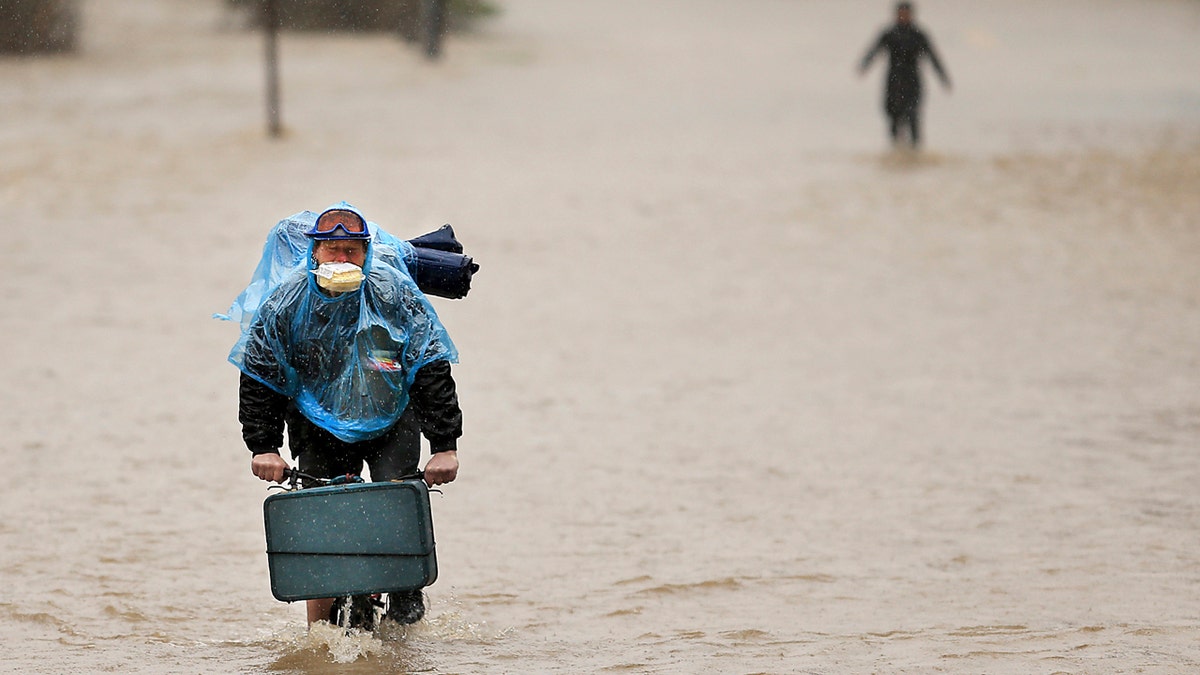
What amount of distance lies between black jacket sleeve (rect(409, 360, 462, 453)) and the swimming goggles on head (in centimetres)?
45

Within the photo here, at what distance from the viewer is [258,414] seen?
511 centimetres

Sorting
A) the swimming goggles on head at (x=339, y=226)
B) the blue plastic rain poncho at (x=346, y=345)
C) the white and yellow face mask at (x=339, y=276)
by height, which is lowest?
the blue plastic rain poncho at (x=346, y=345)

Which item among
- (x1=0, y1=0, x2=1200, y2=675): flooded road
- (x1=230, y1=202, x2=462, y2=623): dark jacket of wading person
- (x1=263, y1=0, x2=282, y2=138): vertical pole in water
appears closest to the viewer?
(x1=230, y1=202, x2=462, y2=623): dark jacket of wading person

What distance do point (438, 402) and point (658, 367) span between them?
20.8 feet

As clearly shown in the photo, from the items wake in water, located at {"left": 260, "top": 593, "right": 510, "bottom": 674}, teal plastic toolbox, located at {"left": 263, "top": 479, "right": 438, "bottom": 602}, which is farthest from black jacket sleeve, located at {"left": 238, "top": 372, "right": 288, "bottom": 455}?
wake in water, located at {"left": 260, "top": 593, "right": 510, "bottom": 674}

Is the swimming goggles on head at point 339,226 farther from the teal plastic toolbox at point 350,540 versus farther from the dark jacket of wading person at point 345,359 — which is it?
the teal plastic toolbox at point 350,540

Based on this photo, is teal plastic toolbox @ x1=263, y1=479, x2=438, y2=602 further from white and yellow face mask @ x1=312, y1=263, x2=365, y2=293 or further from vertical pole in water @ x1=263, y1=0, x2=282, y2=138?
vertical pole in water @ x1=263, y1=0, x2=282, y2=138

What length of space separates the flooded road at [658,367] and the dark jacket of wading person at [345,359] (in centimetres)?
74

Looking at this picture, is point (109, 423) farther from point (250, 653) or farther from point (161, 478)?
point (250, 653)

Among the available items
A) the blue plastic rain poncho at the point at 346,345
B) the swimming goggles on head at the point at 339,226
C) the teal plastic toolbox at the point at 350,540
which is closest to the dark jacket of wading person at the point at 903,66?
the blue plastic rain poncho at the point at 346,345

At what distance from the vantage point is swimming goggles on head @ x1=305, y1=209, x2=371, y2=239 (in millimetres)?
4965

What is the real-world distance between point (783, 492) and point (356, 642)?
11.1ft

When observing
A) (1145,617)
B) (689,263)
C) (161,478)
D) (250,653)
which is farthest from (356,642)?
(689,263)

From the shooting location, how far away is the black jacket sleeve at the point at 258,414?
5.09 m
